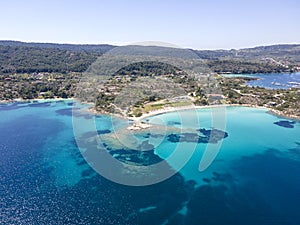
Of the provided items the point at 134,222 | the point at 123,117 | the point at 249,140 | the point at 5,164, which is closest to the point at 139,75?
the point at 123,117

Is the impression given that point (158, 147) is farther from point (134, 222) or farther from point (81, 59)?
point (81, 59)

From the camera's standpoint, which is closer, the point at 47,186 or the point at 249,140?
the point at 47,186

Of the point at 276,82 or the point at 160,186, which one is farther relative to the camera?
the point at 276,82

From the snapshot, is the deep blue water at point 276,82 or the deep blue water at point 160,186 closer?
the deep blue water at point 160,186

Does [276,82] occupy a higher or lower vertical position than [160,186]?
lower

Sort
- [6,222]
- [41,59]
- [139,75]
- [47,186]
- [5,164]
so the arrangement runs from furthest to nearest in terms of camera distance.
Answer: [41,59], [139,75], [5,164], [47,186], [6,222]

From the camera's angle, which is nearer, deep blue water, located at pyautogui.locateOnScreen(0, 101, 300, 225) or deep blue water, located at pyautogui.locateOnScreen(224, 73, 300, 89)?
deep blue water, located at pyautogui.locateOnScreen(0, 101, 300, 225)

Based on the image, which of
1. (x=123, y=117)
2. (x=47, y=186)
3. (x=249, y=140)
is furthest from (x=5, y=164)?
(x=249, y=140)

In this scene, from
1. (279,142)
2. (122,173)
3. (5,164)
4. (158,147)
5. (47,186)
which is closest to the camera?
(47,186)
